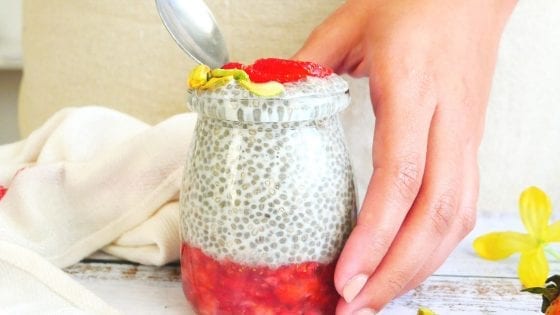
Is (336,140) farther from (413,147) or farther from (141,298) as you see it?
(141,298)

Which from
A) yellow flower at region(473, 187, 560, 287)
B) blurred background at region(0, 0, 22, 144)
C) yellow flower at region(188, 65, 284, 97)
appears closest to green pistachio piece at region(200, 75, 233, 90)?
yellow flower at region(188, 65, 284, 97)

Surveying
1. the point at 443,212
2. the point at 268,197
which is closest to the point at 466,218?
the point at 443,212

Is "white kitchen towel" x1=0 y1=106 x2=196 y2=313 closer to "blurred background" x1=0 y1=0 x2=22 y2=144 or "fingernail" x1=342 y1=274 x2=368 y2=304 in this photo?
"fingernail" x1=342 y1=274 x2=368 y2=304

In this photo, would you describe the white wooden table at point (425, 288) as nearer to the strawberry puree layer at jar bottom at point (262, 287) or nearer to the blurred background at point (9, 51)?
the strawberry puree layer at jar bottom at point (262, 287)

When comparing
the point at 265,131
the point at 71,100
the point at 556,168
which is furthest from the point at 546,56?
the point at 71,100

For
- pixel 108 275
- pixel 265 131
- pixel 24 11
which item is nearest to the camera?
pixel 265 131

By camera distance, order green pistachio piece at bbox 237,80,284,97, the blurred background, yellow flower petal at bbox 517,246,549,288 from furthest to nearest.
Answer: the blurred background < yellow flower petal at bbox 517,246,549,288 < green pistachio piece at bbox 237,80,284,97

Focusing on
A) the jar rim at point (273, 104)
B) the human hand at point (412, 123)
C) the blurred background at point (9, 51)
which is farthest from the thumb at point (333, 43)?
the blurred background at point (9, 51)
